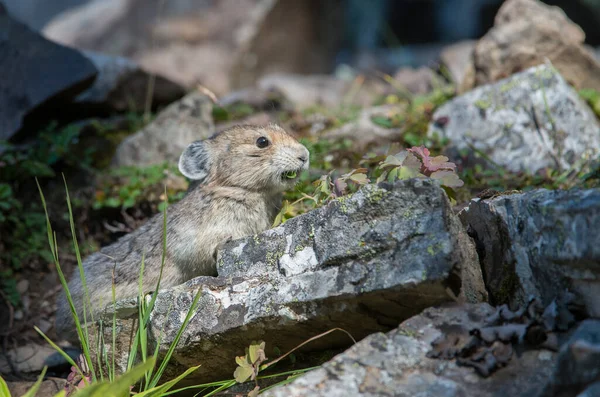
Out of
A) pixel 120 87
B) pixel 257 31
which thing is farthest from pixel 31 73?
pixel 257 31

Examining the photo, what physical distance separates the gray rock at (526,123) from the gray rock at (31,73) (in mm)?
4789

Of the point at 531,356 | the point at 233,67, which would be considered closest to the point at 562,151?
the point at 531,356

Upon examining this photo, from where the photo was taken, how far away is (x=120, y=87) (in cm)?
964

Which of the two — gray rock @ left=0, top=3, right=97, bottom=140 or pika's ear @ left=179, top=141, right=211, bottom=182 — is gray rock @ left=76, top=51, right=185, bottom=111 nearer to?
gray rock @ left=0, top=3, right=97, bottom=140

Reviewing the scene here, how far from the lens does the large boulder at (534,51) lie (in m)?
7.95

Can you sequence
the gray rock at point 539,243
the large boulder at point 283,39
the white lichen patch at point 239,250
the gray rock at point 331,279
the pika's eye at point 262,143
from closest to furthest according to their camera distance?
the gray rock at point 539,243
the gray rock at point 331,279
the white lichen patch at point 239,250
the pika's eye at point 262,143
the large boulder at point 283,39

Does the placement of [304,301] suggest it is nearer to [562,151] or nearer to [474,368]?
[474,368]

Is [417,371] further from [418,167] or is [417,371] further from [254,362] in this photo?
[418,167]

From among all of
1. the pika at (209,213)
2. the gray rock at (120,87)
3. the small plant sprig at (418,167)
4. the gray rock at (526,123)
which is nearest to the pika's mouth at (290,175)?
the pika at (209,213)

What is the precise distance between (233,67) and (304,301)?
12.3 m

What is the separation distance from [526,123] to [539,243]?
12.6ft

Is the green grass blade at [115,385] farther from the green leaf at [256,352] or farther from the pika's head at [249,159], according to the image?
the pika's head at [249,159]

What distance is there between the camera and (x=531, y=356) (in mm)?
3293

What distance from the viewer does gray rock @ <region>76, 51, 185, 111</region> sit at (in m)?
9.42
